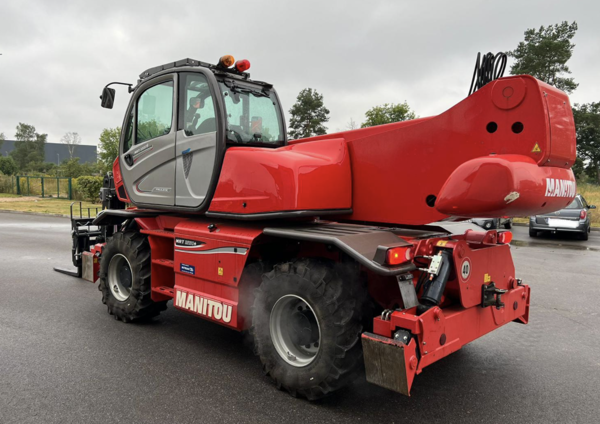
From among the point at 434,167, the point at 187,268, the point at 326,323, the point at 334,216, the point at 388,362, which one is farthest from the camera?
the point at 187,268

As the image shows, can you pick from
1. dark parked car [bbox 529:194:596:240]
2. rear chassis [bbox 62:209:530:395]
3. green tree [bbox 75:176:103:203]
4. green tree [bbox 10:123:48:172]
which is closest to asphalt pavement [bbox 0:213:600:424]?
rear chassis [bbox 62:209:530:395]

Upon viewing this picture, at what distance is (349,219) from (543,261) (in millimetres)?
7762

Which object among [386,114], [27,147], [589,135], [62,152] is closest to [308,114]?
[386,114]

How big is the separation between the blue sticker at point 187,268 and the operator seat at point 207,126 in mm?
1370

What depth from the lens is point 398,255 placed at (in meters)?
3.27

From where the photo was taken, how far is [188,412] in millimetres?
3344

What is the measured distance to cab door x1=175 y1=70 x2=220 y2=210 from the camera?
4.45 meters

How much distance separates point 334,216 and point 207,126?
1.55 meters

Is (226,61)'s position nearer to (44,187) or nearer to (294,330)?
(294,330)

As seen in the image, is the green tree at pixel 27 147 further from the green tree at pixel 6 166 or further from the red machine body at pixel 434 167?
the red machine body at pixel 434 167

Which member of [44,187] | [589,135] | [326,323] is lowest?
[326,323]

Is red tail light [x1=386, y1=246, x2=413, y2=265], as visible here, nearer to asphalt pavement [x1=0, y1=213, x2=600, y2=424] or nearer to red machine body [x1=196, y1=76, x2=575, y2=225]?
red machine body [x1=196, y1=76, x2=575, y2=225]

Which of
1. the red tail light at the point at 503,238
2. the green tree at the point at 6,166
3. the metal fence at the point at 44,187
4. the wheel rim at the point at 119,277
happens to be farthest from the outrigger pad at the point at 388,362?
the green tree at the point at 6,166

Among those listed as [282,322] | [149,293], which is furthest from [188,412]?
[149,293]
